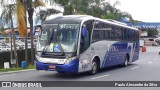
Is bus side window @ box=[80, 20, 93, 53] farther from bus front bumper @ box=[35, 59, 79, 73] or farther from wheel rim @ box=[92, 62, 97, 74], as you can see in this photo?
wheel rim @ box=[92, 62, 97, 74]

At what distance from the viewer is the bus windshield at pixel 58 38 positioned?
16.2 meters

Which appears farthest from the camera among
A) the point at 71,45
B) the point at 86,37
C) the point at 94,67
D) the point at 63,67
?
the point at 94,67

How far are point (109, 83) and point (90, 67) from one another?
3075 millimetres

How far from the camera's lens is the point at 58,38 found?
1648 cm

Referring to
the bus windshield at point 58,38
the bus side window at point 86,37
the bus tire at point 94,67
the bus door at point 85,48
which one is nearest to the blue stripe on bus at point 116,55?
the bus tire at point 94,67

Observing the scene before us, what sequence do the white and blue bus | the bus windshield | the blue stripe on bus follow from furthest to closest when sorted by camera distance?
the blue stripe on bus → the bus windshield → the white and blue bus

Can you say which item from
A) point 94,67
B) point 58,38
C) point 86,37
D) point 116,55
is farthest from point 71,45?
point 116,55

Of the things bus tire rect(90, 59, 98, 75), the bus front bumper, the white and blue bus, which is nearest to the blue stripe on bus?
the white and blue bus

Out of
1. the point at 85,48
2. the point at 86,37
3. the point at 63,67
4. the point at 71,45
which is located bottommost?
the point at 63,67

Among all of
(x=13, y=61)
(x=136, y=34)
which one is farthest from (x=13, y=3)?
(x=136, y=34)

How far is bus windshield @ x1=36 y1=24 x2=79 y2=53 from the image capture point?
1623 centimetres

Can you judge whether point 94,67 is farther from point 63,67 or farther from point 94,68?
point 63,67

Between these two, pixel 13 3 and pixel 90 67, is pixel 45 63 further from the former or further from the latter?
pixel 13 3

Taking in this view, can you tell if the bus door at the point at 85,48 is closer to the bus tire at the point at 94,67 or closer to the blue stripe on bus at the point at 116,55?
the bus tire at the point at 94,67
